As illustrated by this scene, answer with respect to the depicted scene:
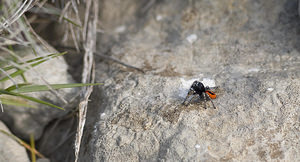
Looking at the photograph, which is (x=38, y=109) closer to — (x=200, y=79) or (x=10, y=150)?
(x=10, y=150)

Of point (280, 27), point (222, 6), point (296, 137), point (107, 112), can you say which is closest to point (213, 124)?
point (296, 137)

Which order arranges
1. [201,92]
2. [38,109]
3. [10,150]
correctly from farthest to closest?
[38,109] < [10,150] < [201,92]

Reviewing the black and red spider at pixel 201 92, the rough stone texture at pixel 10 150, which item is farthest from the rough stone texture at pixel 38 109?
the black and red spider at pixel 201 92

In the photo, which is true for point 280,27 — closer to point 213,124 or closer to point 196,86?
point 196,86

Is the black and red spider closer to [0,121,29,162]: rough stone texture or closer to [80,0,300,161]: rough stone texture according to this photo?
[80,0,300,161]: rough stone texture

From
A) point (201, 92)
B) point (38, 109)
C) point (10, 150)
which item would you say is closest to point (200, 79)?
point (201, 92)

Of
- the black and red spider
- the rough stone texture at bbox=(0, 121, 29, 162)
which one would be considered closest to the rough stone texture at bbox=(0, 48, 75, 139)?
the rough stone texture at bbox=(0, 121, 29, 162)
